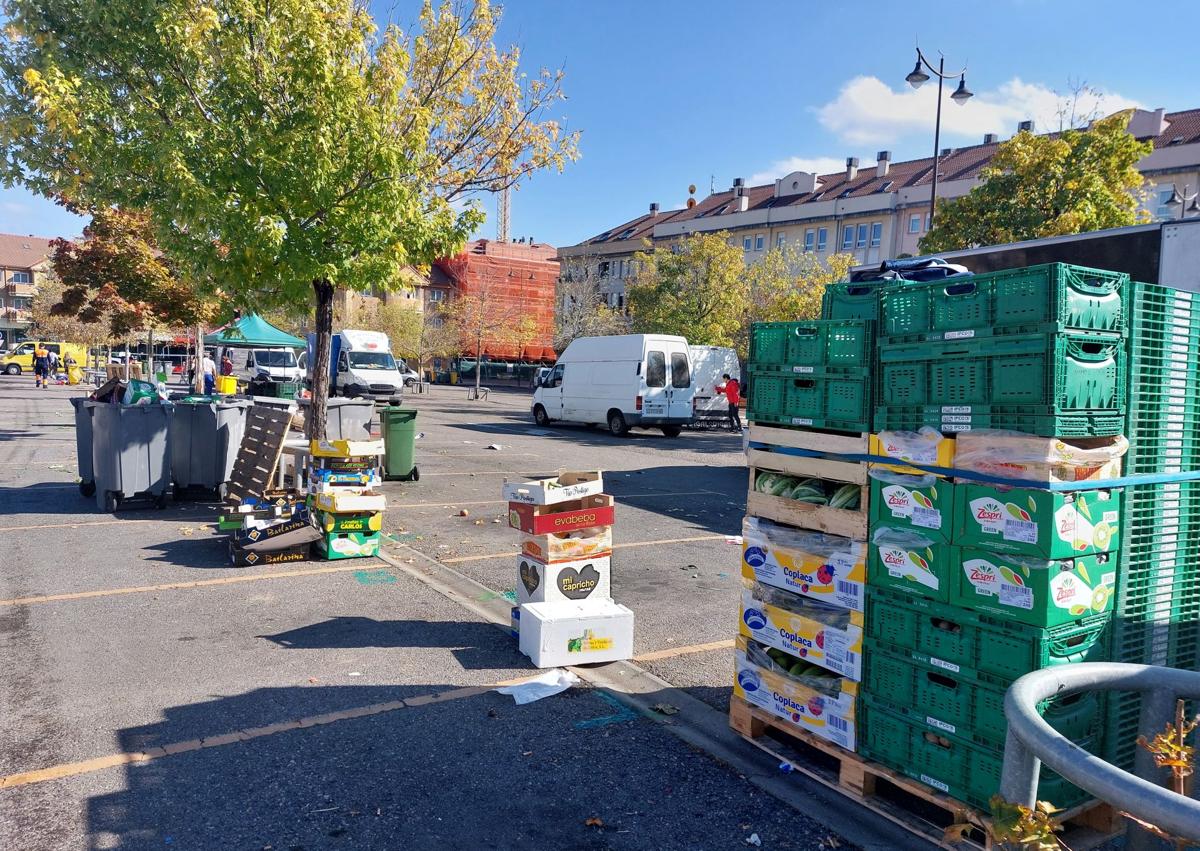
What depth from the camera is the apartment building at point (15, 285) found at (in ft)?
278

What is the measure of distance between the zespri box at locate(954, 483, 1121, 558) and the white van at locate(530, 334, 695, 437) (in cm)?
1797

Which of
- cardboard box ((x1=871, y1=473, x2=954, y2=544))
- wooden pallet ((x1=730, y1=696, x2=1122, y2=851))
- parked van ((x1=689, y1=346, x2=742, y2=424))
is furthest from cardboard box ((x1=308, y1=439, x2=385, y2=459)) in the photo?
parked van ((x1=689, y1=346, x2=742, y2=424))

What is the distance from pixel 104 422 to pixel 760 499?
8.36 metres

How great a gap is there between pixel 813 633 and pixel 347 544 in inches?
207

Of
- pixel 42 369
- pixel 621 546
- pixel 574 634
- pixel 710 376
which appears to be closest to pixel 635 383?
pixel 710 376

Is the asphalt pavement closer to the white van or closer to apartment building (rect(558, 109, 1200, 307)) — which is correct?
the white van

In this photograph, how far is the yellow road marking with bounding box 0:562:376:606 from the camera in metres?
6.45

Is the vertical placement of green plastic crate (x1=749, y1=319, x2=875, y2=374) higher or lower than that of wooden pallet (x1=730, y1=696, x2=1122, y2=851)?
higher

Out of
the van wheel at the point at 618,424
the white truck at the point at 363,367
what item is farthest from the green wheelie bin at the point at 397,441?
the white truck at the point at 363,367

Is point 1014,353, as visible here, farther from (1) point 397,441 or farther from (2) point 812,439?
(1) point 397,441

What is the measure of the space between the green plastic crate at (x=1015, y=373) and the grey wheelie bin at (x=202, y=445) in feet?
29.2

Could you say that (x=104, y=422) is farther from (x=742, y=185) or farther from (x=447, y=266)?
(x=447, y=266)

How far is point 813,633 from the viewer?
416 cm

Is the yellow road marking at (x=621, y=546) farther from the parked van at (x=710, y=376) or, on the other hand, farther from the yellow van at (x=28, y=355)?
the yellow van at (x=28, y=355)
